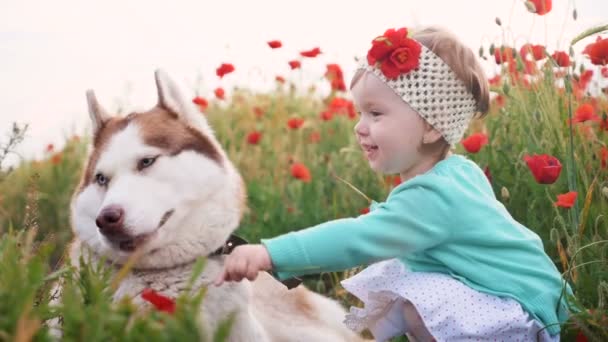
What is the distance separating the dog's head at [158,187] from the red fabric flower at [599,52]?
1.82 m

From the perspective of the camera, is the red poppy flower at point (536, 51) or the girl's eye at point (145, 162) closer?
the girl's eye at point (145, 162)

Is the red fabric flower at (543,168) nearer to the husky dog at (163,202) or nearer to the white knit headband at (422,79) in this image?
the white knit headband at (422,79)

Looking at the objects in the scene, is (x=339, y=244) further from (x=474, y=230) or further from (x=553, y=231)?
(x=553, y=231)

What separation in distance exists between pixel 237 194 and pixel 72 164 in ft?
15.9

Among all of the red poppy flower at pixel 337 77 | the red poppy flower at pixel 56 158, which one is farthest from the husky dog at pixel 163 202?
the red poppy flower at pixel 56 158

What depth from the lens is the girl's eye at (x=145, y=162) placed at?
2.65 meters

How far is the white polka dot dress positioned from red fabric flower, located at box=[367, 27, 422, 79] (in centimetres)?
74

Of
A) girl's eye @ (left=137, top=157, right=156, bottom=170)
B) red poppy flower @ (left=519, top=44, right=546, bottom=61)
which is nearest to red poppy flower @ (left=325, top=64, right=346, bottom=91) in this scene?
red poppy flower @ (left=519, top=44, right=546, bottom=61)

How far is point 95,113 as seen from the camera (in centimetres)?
291

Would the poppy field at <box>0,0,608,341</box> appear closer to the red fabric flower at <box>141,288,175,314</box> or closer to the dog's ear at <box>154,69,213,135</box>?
the red fabric flower at <box>141,288,175,314</box>

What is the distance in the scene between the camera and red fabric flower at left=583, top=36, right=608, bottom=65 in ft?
11.7

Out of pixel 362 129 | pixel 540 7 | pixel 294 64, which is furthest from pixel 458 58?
pixel 294 64

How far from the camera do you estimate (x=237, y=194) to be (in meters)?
2.87

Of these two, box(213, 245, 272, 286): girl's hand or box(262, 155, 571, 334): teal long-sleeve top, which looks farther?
box(262, 155, 571, 334): teal long-sleeve top
